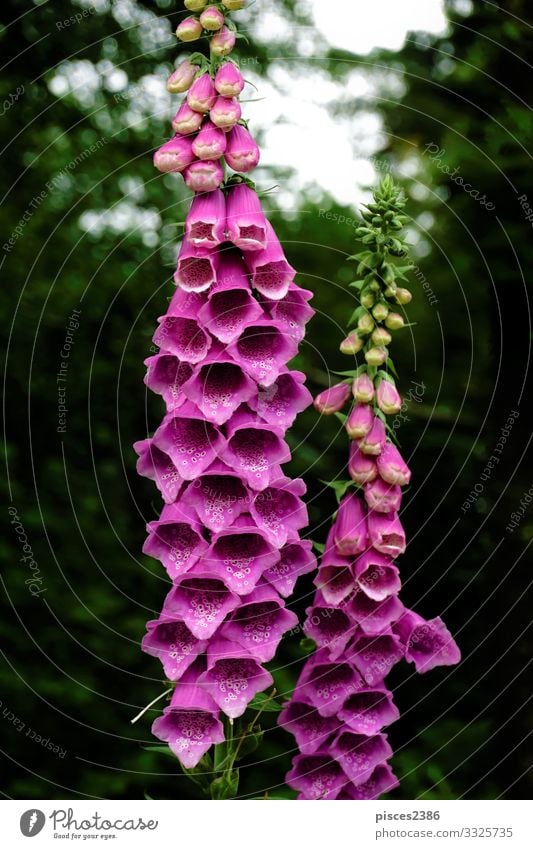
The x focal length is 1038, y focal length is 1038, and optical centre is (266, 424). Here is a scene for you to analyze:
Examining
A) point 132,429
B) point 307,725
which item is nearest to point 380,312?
point 307,725

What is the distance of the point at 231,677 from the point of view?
2.78 meters

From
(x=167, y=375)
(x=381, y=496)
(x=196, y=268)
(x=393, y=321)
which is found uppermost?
(x=196, y=268)

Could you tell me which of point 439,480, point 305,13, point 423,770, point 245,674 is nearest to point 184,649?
point 245,674

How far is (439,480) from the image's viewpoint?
5.67 m

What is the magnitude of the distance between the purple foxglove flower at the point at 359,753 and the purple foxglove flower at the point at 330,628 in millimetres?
264

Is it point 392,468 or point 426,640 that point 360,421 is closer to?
point 392,468

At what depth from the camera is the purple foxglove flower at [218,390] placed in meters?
2.69

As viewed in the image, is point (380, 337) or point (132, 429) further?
point (132, 429)

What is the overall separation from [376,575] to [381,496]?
0.24 metres

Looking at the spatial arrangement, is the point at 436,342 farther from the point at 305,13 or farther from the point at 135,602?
the point at 135,602
